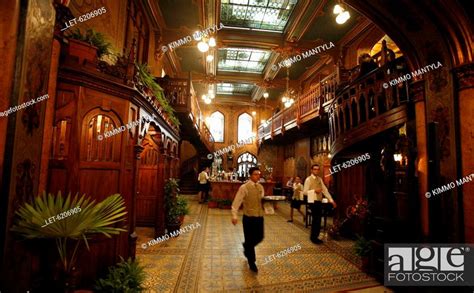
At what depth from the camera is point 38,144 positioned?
272 cm

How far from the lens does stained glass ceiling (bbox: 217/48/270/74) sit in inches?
532

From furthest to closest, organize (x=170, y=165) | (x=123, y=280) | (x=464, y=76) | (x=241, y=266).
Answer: (x=170, y=165), (x=241, y=266), (x=464, y=76), (x=123, y=280)

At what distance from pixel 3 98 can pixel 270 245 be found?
211 inches

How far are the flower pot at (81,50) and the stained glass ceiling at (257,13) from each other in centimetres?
737

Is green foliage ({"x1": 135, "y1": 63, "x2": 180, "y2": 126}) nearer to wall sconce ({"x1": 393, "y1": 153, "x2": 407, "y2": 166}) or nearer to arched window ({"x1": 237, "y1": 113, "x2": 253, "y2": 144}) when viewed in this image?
wall sconce ({"x1": 393, "y1": 153, "x2": 407, "y2": 166})

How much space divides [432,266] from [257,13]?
32.6ft

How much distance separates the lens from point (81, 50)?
342 cm

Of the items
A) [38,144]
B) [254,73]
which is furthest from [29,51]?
[254,73]

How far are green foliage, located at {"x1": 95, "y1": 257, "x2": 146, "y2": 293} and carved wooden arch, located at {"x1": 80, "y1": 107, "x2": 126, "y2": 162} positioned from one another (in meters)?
1.52

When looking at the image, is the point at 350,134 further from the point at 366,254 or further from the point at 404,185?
the point at 366,254

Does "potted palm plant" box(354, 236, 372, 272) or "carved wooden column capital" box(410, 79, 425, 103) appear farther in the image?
"potted palm plant" box(354, 236, 372, 272)

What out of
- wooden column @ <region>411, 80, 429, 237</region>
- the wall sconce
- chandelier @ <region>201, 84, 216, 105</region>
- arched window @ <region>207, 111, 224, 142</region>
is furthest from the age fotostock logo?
arched window @ <region>207, 111, 224, 142</region>

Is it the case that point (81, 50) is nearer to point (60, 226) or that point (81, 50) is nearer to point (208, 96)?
point (60, 226)

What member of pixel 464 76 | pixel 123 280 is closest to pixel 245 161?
pixel 464 76
